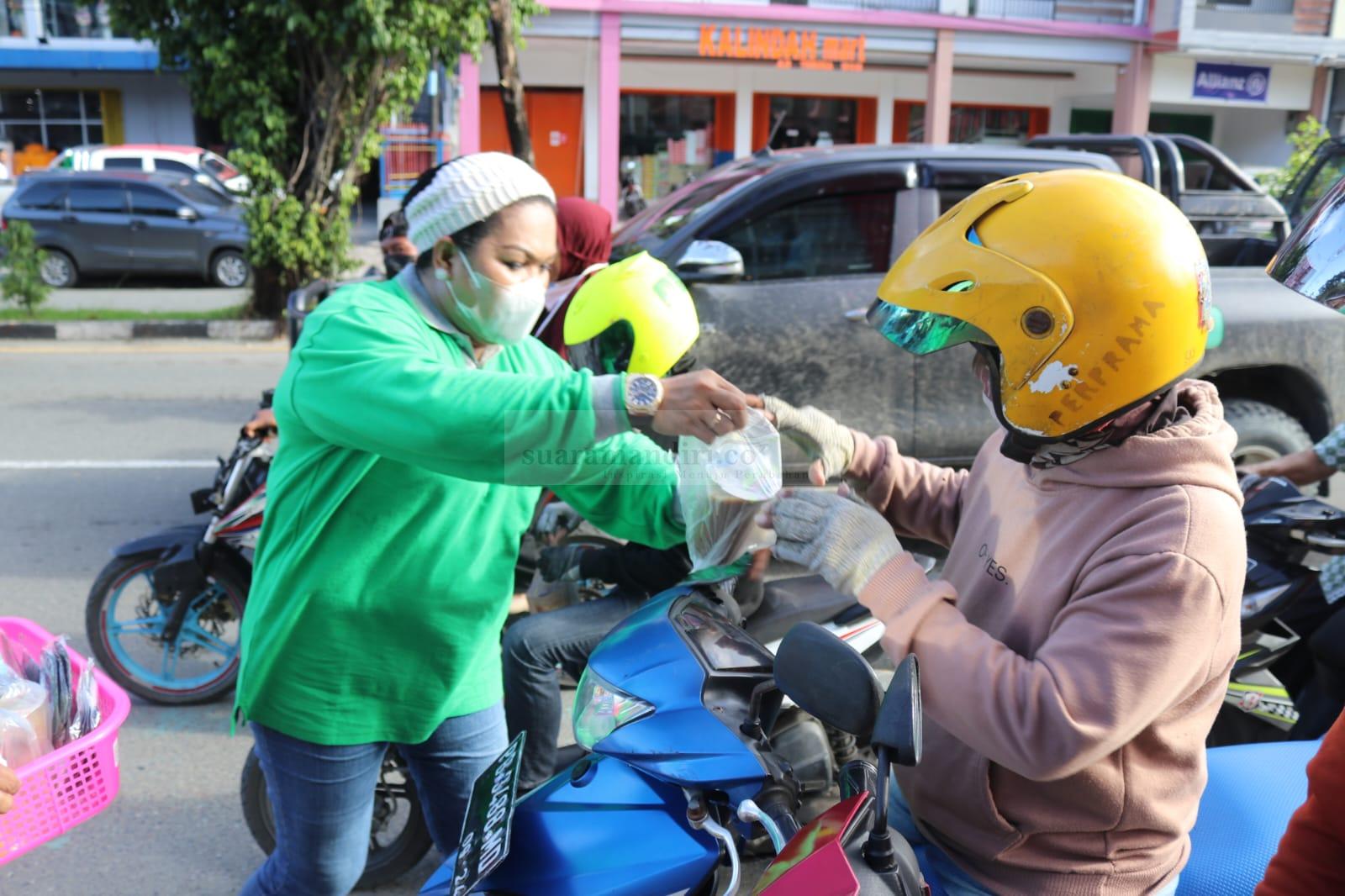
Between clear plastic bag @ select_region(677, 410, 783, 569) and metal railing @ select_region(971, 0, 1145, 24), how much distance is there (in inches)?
868

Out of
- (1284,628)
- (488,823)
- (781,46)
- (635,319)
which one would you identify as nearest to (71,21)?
(781,46)

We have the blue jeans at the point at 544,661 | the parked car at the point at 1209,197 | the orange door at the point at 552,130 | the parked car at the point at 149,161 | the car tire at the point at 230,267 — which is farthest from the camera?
the orange door at the point at 552,130

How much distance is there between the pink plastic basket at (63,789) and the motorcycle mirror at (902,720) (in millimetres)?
1181

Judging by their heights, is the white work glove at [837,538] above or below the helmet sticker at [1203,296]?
below

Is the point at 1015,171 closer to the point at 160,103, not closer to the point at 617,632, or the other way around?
the point at 617,632

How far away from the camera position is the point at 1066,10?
2277 centimetres

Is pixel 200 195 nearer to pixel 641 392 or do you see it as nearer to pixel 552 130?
pixel 552 130

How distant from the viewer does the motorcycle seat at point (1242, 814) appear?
1.94 meters

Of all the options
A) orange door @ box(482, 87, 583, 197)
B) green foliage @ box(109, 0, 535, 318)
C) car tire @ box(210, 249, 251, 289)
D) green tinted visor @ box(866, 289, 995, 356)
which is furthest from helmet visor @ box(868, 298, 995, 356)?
orange door @ box(482, 87, 583, 197)

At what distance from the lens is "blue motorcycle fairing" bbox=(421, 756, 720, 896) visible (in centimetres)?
160

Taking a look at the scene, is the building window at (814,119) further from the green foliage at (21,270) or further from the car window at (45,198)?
the green foliage at (21,270)

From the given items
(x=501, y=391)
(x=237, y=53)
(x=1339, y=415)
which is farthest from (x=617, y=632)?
(x=237, y=53)

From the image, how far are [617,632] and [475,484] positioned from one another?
0.45 meters

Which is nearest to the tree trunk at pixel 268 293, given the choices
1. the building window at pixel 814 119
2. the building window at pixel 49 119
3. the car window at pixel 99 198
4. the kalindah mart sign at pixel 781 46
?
the car window at pixel 99 198
